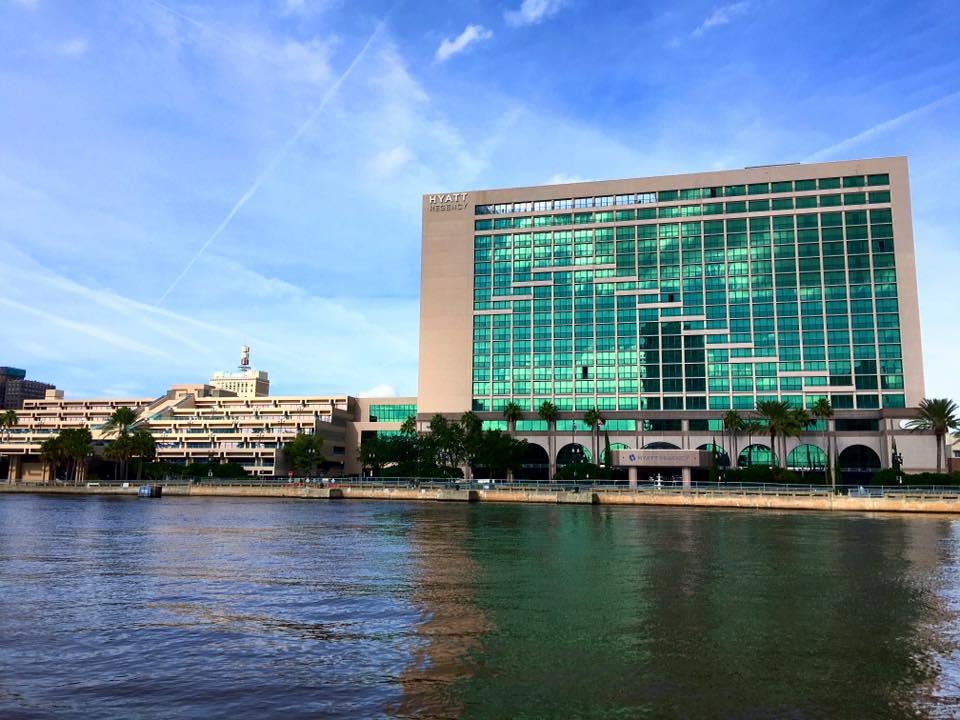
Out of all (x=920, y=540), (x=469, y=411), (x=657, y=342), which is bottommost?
(x=920, y=540)

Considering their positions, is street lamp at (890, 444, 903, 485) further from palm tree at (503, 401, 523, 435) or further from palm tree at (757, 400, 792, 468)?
palm tree at (503, 401, 523, 435)

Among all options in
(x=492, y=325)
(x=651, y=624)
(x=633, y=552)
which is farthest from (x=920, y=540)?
(x=492, y=325)

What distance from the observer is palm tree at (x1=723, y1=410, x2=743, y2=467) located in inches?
5359

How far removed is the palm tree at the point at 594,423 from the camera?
470 ft

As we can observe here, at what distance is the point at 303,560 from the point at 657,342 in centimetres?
11576

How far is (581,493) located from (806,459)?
54.8m

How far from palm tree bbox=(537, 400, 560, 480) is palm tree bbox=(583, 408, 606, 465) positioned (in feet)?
19.8

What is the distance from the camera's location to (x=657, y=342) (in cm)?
14862

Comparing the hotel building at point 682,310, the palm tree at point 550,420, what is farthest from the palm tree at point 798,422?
the palm tree at point 550,420

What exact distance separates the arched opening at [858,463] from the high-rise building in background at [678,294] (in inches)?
349

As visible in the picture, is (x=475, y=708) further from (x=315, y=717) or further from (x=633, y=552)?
(x=633, y=552)

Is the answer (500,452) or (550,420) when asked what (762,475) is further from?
(500,452)

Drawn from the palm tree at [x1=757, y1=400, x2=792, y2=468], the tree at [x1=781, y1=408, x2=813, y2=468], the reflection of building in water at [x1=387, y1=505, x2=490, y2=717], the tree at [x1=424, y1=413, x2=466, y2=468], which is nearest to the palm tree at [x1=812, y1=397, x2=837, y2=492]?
the tree at [x1=781, y1=408, x2=813, y2=468]

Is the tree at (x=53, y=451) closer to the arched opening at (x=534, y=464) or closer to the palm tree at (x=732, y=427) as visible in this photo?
the arched opening at (x=534, y=464)
